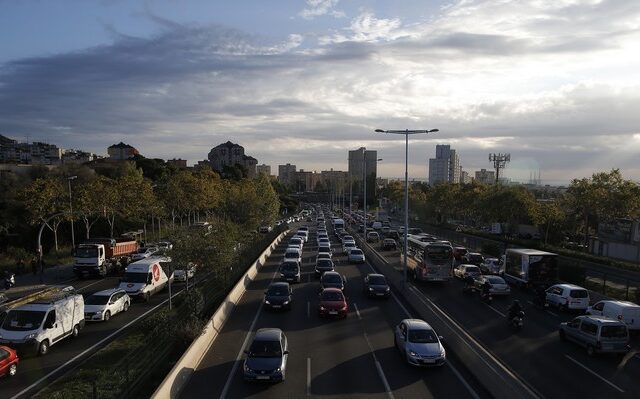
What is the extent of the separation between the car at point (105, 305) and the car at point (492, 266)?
27.5 meters

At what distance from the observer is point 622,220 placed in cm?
5444

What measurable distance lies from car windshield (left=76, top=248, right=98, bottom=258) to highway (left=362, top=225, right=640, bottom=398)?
25.3 metres

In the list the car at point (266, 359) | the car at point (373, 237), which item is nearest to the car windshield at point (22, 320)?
the car at point (266, 359)

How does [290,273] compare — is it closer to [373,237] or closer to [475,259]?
Answer: [475,259]

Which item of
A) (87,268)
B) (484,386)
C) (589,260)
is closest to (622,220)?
(589,260)

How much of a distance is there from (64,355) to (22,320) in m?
2.25

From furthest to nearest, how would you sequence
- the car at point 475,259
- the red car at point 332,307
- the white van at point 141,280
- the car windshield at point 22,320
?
the car at point 475,259 < the white van at point 141,280 < the red car at point 332,307 < the car windshield at point 22,320

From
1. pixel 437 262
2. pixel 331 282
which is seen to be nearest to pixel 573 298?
pixel 437 262

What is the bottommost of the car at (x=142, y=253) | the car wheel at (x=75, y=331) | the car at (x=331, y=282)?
the car at (x=142, y=253)

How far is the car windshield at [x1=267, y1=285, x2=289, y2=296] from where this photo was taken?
26.6 metres

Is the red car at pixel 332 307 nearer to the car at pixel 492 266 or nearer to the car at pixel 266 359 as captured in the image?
the car at pixel 266 359

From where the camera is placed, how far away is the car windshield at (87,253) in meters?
37.7

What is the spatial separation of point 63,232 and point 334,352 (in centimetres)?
5517

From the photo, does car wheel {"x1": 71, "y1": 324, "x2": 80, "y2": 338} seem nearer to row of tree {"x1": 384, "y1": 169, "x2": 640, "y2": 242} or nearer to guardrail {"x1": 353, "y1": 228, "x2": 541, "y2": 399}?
guardrail {"x1": 353, "y1": 228, "x2": 541, "y2": 399}
